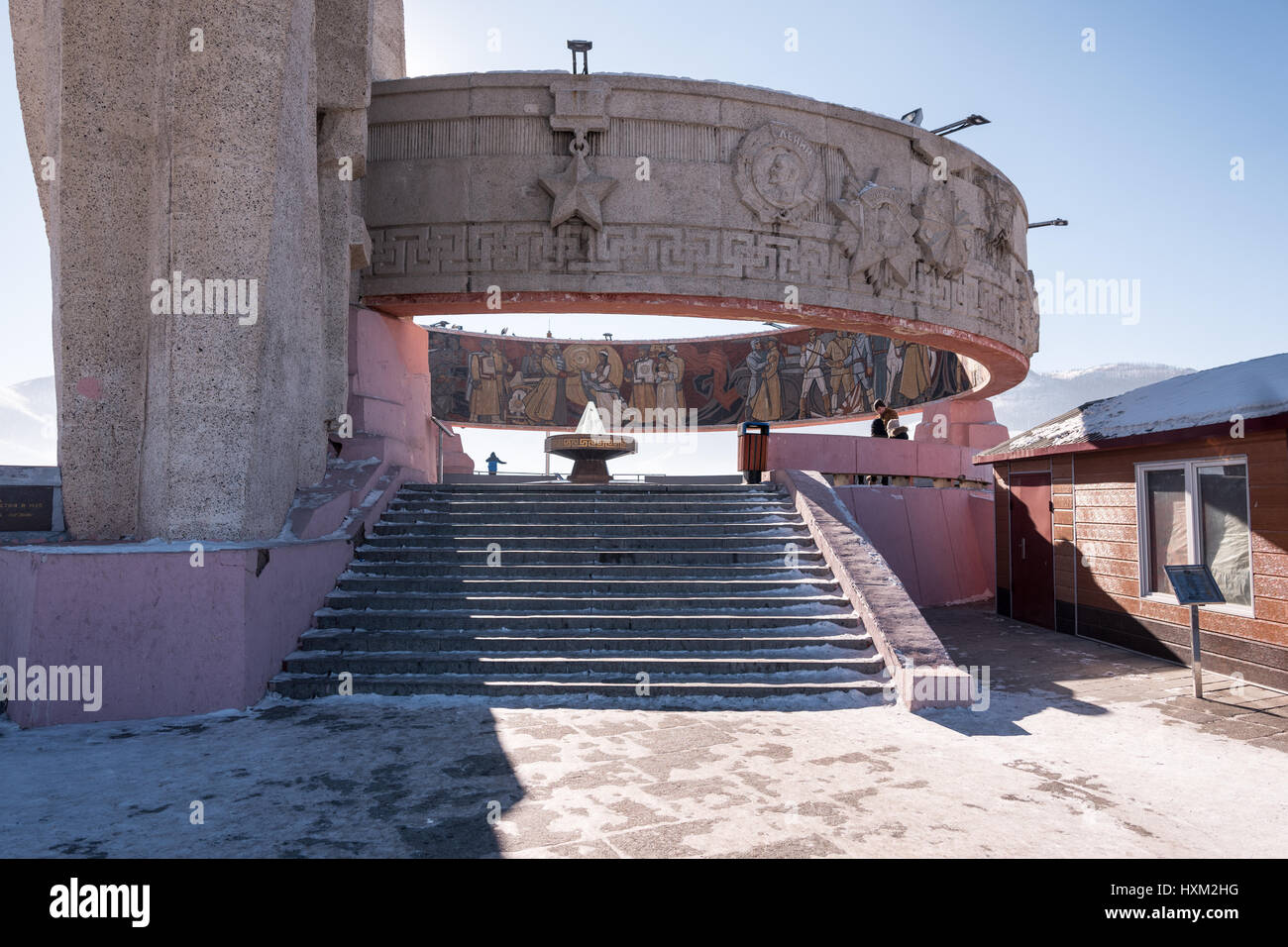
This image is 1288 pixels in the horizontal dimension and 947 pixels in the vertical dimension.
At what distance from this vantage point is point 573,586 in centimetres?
833

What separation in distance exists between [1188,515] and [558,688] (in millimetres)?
6805

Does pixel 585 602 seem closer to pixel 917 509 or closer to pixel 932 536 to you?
pixel 917 509

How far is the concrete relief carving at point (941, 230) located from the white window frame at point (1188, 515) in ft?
21.7

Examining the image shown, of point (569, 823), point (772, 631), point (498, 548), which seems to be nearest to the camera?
point (569, 823)

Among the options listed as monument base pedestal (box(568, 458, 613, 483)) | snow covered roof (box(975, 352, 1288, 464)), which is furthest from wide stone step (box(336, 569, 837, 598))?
monument base pedestal (box(568, 458, 613, 483))

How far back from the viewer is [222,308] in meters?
6.81

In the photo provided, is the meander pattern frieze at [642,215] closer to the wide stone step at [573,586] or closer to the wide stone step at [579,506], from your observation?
the wide stone step at [579,506]

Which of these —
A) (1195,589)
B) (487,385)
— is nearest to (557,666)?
(1195,589)

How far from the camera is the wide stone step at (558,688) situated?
6.56m

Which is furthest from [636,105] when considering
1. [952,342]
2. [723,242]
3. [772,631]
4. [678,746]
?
[678,746]

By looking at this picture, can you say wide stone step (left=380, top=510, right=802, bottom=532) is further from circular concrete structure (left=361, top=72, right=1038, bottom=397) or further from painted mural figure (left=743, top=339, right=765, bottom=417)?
painted mural figure (left=743, top=339, right=765, bottom=417)

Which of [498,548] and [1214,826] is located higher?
[498,548]
